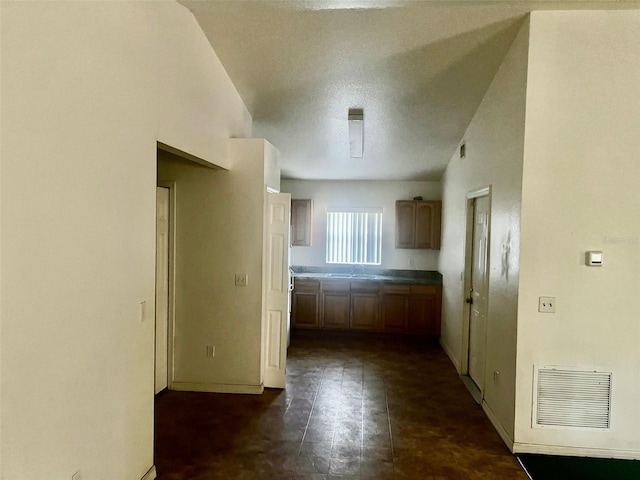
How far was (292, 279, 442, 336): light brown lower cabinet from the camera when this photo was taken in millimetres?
6477

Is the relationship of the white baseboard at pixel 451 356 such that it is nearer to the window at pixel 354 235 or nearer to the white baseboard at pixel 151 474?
the window at pixel 354 235

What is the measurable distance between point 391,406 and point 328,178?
161 inches

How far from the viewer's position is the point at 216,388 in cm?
426

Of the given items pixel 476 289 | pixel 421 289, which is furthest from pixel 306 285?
pixel 476 289

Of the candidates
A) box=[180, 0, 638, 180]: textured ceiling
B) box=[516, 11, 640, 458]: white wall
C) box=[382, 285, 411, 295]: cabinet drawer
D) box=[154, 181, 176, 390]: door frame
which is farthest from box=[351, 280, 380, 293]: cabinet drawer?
box=[516, 11, 640, 458]: white wall

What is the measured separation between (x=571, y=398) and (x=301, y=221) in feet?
15.4

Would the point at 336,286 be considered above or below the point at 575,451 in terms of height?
above

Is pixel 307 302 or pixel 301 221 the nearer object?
pixel 307 302

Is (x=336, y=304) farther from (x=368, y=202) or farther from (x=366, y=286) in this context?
(x=368, y=202)

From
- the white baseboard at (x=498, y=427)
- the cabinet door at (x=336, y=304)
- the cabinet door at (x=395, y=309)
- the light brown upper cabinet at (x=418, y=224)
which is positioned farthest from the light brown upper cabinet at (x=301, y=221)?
the white baseboard at (x=498, y=427)

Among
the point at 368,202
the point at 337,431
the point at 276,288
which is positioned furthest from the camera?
the point at 368,202

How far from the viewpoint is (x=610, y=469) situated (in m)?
2.97

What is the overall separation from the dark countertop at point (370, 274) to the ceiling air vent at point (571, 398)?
3.31m

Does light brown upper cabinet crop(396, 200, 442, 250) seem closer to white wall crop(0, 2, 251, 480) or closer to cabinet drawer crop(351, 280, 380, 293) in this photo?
cabinet drawer crop(351, 280, 380, 293)
